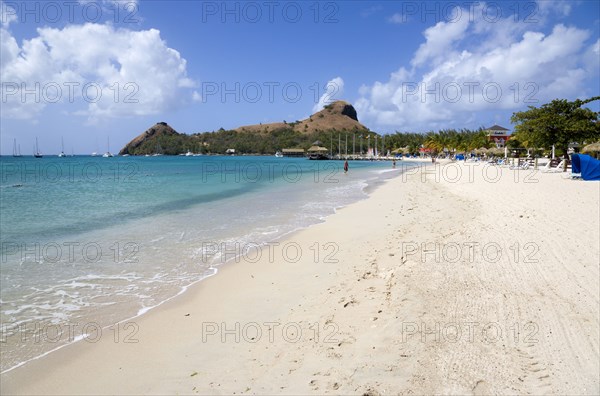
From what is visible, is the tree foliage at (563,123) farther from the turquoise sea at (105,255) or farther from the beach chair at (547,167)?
the turquoise sea at (105,255)

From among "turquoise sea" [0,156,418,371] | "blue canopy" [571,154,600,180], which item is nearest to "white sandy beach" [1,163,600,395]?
Result: "turquoise sea" [0,156,418,371]

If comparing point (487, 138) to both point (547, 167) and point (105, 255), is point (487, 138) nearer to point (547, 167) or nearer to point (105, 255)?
point (547, 167)

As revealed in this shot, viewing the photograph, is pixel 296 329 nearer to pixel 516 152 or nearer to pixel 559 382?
pixel 559 382

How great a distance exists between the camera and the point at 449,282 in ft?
17.8

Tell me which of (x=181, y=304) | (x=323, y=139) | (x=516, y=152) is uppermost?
(x=323, y=139)

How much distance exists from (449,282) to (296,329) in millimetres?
2388

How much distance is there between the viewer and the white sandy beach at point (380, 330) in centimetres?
353

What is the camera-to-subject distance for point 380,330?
168 inches

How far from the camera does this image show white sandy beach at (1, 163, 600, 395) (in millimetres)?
3529

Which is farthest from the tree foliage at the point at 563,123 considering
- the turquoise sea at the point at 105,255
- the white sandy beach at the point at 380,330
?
the white sandy beach at the point at 380,330

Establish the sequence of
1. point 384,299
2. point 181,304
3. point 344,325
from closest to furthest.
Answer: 1. point 344,325
2. point 384,299
3. point 181,304

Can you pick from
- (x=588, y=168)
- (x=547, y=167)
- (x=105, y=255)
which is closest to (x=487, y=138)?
(x=547, y=167)

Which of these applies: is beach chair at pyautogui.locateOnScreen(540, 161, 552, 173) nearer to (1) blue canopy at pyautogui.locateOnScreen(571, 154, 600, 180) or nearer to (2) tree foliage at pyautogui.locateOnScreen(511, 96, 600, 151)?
(2) tree foliage at pyautogui.locateOnScreen(511, 96, 600, 151)

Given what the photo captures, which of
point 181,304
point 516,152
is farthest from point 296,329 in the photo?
point 516,152
